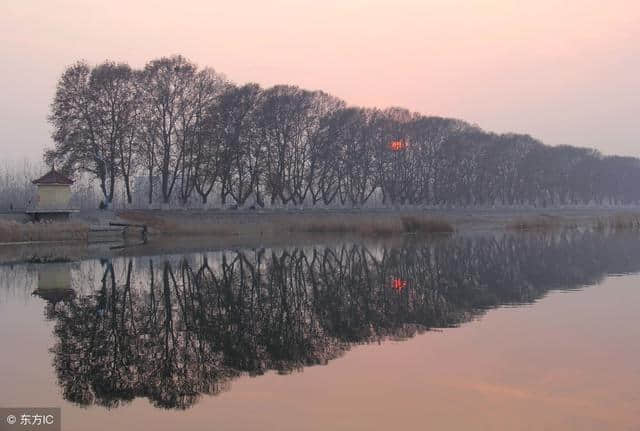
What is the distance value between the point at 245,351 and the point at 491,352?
18.1ft

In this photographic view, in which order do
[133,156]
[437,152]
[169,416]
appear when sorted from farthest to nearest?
1. [437,152]
2. [133,156]
3. [169,416]

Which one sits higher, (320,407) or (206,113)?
(206,113)

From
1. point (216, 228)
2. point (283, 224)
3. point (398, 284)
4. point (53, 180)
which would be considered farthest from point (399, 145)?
point (398, 284)

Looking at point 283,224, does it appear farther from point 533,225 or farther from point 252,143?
point 533,225

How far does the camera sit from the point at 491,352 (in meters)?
14.3

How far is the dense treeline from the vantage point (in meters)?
61.7

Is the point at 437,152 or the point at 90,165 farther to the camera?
the point at 437,152

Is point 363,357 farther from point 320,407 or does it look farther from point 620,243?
point 620,243

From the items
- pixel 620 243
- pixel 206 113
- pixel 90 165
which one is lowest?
pixel 620 243

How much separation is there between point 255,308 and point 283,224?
45029 millimetres

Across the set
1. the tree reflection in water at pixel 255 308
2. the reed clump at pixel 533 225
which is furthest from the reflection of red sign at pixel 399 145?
the tree reflection in water at pixel 255 308

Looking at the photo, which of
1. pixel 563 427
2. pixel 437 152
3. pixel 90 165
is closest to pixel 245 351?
pixel 563 427

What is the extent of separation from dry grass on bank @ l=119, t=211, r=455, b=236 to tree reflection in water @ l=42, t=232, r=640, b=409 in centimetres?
2263

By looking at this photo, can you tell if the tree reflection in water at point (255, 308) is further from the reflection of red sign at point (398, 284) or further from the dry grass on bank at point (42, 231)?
the dry grass on bank at point (42, 231)
